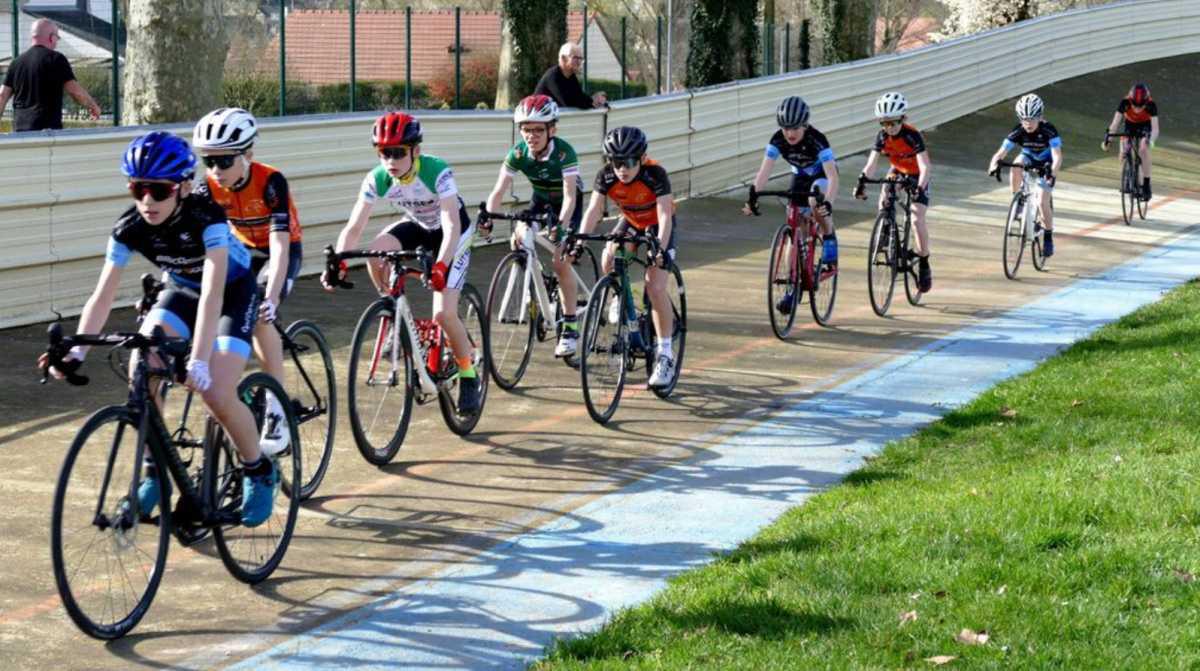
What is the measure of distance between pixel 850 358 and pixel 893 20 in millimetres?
71777

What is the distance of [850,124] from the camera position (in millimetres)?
28812

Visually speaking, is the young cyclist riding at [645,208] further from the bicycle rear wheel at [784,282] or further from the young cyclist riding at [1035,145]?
the young cyclist riding at [1035,145]

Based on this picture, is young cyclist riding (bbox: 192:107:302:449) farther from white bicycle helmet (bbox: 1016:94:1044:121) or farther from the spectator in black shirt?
white bicycle helmet (bbox: 1016:94:1044:121)

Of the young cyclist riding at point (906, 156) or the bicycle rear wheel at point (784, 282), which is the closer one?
the bicycle rear wheel at point (784, 282)

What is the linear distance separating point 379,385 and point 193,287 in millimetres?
2146

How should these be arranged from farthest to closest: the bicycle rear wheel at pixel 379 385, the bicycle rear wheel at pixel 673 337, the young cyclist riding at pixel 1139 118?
1. the young cyclist riding at pixel 1139 118
2. the bicycle rear wheel at pixel 673 337
3. the bicycle rear wheel at pixel 379 385

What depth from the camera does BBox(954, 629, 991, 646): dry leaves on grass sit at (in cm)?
621

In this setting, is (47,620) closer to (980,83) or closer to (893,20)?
(980,83)

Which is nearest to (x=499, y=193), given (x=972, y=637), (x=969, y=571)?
(x=969, y=571)

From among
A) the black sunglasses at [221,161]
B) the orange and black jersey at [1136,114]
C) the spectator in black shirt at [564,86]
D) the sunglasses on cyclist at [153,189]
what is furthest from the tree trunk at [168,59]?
the orange and black jersey at [1136,114]

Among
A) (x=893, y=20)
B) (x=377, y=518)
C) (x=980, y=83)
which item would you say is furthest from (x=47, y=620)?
(x=893, y=20)

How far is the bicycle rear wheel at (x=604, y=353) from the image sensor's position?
34.4 ft

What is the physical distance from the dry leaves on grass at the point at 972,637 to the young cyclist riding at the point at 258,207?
3.02m

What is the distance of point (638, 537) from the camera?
8109mm
